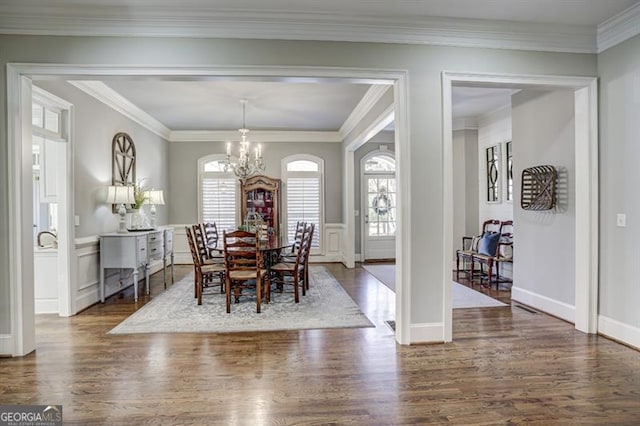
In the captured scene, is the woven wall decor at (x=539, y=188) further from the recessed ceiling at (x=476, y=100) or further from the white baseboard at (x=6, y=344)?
the white baseboard at (x=6, y=344)

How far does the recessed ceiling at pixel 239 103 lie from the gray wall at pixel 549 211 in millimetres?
2157

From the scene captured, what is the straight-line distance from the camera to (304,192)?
8.66 metres

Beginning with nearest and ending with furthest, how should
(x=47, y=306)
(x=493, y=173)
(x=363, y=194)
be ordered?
(x=47, y=306), (x=493, y=173), (x=363, y=194)

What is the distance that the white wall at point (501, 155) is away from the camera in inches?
253

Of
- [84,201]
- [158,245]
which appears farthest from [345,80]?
[158,245]

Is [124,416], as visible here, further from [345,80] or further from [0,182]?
[345,80]

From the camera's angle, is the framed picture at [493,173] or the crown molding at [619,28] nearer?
the crown molding at [619,28]

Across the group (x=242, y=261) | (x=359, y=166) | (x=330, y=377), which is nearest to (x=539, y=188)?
(x=330, y=377)

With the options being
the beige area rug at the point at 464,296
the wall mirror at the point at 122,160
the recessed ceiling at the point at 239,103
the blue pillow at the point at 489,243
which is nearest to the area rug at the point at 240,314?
the beige area rug at the point at 464,296

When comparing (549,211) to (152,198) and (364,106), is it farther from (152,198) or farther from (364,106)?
(152,198)

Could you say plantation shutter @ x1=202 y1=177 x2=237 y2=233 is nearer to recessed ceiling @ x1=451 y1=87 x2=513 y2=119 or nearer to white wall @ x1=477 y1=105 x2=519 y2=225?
recessed ceiling @ x1=451 y1=87 x2=513 y2=119

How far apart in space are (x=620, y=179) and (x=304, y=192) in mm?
6009

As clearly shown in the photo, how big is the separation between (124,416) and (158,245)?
4.09 m

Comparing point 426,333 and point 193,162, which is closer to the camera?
point 426,333
